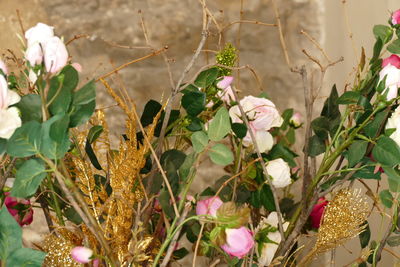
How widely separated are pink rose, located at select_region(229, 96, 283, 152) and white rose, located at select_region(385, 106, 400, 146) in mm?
145

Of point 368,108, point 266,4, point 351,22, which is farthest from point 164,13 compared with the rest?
point 368,108

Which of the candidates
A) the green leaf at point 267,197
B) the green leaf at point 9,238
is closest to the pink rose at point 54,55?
the green leaf at point 9,238

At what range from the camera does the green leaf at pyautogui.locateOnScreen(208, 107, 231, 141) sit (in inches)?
25.8

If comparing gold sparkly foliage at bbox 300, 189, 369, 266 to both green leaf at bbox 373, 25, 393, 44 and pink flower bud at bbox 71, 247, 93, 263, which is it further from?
pink flower bud at bbox 71, 247, 93, 263

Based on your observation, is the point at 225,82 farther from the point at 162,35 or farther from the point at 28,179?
the point at 162,35

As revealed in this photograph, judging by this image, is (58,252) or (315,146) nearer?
(58,252)

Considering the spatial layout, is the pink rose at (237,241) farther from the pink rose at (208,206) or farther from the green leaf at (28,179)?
the green leaf at (28,179)

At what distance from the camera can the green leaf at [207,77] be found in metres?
0.71

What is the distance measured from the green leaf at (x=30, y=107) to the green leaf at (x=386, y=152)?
361mm

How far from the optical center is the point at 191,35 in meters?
1.17

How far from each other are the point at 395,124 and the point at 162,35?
1.76 ft

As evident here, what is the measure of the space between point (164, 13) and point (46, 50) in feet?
1.97

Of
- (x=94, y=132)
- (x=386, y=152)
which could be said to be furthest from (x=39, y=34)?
(x=386, y=152)

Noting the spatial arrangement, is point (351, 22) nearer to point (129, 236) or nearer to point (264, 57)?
point (264, 57)
